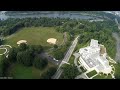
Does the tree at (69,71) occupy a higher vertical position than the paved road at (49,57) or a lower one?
higher

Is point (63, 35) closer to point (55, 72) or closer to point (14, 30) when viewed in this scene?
point (14, 30)

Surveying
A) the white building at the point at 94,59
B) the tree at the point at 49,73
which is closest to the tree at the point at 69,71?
the tree at the point at 49,73

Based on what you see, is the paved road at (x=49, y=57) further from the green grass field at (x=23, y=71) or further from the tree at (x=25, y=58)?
the tree at (x=25, y=58)

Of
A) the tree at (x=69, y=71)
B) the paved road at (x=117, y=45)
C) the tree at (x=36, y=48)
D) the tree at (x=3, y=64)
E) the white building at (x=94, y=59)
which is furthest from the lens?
the paved road at (x=117, y=45)

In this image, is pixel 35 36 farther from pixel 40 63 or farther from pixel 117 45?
pixel 117 45

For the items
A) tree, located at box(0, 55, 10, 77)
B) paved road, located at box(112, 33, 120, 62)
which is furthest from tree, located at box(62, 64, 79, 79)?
paved road, located at box(112, 33, 120, 62)
